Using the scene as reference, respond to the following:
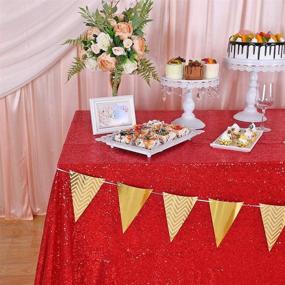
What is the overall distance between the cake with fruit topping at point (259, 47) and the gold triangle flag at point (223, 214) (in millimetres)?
634

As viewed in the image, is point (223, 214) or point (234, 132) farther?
point (234, 132)

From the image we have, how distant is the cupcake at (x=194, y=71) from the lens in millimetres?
1625

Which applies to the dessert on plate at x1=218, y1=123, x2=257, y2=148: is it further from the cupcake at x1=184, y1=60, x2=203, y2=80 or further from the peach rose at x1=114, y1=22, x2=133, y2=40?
the peach rose at x1=114, y1=22, x2=133, y2=40

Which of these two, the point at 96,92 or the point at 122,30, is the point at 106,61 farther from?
the point at 96,92

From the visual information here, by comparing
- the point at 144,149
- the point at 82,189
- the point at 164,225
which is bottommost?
the point at 164,225

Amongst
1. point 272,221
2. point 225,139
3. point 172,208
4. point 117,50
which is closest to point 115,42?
point 117,50

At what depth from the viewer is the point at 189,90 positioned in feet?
5.52

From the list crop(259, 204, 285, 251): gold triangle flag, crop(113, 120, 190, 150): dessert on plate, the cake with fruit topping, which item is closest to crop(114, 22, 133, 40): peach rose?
crop(113, 120, 190, 150): dessert on plate

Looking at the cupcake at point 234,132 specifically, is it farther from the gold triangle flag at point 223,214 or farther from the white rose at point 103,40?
the white rose at point 103,40

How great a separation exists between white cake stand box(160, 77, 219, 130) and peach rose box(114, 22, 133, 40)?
0.23m

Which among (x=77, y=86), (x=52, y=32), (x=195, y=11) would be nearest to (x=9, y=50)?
(x=52, y=32)

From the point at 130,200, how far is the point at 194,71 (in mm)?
561

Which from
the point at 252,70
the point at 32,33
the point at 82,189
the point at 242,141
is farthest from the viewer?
the point at 32,33

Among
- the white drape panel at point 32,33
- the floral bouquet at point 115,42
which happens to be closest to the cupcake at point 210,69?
the floral bouquet at point 115,42
